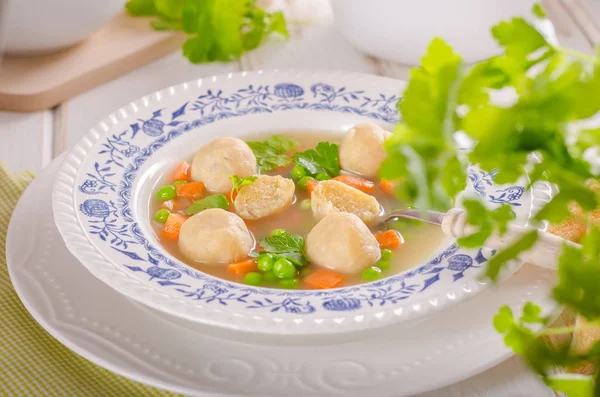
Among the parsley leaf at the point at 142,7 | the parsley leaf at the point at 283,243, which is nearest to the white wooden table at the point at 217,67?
the parsley leaf at the point at 142,7

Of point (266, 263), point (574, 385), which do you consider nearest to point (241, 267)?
point (266, 263)

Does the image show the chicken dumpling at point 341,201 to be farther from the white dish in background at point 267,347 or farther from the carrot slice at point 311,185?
the white dish in background at point 267,347

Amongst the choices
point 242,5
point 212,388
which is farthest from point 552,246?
point 242,5

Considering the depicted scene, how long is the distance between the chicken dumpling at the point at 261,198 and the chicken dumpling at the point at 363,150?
0.30 meters

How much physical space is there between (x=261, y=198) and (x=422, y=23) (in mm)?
1376

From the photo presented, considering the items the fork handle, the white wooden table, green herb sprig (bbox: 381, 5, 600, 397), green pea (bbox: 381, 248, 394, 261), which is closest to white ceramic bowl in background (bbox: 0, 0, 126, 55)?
the white wooden table

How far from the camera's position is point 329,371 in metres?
1.94

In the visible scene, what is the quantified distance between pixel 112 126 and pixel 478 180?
1.33 metres

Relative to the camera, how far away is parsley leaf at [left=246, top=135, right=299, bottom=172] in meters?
2.92

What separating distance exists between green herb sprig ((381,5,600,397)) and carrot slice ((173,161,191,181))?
1.78m

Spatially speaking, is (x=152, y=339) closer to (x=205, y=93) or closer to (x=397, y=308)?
(x=397, y=308)

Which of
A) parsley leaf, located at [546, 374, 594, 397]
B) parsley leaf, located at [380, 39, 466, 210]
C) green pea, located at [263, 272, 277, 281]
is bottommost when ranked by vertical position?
green pea, located at [263, 272, 277, 281]

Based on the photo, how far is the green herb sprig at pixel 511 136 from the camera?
1046 millimetres

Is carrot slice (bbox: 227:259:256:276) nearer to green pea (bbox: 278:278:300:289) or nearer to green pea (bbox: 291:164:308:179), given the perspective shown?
green pea (bbox: 278:278:300:289)
